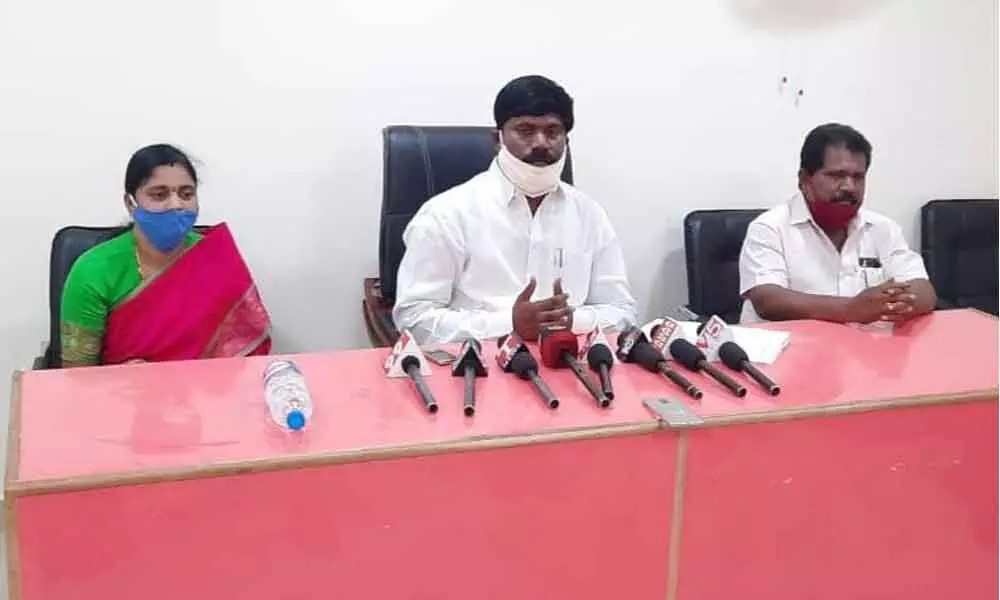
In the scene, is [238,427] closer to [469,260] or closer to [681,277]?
[469,260]

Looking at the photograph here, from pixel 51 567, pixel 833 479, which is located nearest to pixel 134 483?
pixel 51 567

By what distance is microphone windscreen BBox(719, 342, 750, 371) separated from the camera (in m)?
1.42

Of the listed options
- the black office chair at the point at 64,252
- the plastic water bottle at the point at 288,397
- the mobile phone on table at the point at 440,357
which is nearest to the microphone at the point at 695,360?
the mobile phone on table at the point at 440,357

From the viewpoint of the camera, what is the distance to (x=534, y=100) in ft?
6.26

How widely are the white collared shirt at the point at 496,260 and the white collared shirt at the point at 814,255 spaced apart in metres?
0.33

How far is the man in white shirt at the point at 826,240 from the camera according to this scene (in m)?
2.13

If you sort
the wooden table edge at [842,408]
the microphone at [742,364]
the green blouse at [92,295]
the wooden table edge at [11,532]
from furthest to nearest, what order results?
the green blouse at [92,295] < the microphone at [742,364] < the wooden table edge at [842,408] < the wooden table edge at [11,532]

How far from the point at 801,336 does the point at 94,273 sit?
1.33m

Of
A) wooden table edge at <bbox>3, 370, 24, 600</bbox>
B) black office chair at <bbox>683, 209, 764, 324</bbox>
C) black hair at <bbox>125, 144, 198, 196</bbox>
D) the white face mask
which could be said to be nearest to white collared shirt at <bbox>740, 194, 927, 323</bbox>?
black office chair at <bbox>683, 209, 764, 324</bbox>

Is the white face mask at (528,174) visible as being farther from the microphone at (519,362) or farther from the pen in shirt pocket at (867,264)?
the pen in shirt pocket at (867,264)

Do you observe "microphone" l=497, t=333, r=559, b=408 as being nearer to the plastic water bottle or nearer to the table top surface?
the table top surface

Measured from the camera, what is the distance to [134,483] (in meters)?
1.02

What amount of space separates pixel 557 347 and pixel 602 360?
0.08 m

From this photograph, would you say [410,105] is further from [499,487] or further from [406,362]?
[499,487]
